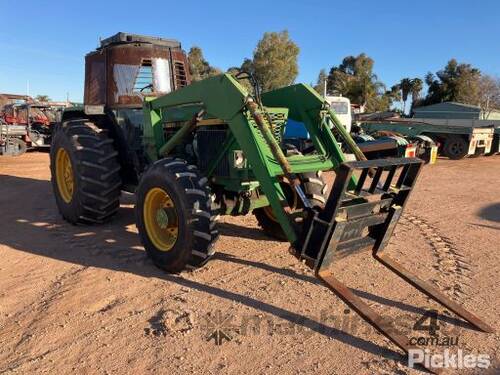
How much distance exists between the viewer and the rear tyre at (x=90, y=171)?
5.70 m

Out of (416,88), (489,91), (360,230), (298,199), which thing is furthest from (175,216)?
(489,91)

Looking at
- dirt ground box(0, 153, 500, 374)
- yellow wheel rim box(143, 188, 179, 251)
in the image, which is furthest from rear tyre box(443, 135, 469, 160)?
yellow wheel rim box(143, 188, 179, 251)

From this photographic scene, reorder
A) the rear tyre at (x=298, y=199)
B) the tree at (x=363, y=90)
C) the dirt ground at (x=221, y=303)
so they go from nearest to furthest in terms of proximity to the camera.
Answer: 1. the dirt ground at (x=221, y=303)
2. the rear tyre at (x=298, y=199)
3. the tree at (x=363, y=90)

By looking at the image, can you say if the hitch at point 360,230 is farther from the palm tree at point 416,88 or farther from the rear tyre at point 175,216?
the palm tree at point 416,88

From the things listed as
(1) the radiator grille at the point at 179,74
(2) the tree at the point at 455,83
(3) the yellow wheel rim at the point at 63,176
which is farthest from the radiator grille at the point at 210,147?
(2) the tree at the point at 455,83

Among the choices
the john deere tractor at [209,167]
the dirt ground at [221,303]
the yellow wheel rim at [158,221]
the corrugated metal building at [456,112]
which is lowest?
the dirt ground at [221,303]

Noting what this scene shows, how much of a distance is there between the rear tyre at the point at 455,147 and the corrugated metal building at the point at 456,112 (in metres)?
4.79

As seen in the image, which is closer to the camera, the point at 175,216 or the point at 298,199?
the point at 298,199

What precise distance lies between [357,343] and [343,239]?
85 cm

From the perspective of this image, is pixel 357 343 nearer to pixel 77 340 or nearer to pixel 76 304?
pixel 77 340

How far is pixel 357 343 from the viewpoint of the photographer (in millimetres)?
3293

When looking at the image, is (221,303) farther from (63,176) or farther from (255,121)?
(63,176)

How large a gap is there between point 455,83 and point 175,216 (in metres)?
43.8

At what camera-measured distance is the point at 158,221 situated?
4641 millimetres
